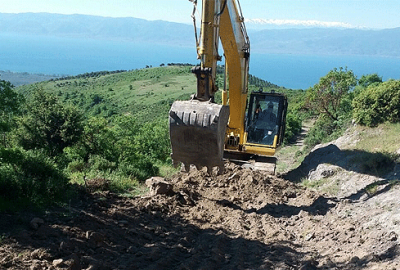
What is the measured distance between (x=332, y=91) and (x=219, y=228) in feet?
62.8

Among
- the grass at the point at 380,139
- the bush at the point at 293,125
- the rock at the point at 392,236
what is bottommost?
the bush at the point at 293,125

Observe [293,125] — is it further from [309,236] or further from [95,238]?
[95,238]

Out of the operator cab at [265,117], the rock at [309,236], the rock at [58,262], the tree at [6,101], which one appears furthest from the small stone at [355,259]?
the tree at [6,101]

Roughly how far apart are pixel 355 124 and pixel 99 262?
15460mm

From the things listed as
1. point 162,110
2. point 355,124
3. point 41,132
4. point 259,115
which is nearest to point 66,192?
point 41,132

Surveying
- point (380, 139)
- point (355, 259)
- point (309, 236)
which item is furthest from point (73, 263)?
point (380, 139)

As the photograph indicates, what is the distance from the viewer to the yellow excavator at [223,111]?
1002cm

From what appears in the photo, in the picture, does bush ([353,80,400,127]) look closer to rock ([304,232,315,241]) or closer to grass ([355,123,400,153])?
grass ([355,123,400,153])

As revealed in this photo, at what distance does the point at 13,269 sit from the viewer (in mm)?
7199

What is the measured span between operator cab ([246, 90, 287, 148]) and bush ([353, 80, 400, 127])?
4.24 m

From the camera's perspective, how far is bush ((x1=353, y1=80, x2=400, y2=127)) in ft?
59.9

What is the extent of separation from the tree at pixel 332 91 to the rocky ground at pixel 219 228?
1334 cm

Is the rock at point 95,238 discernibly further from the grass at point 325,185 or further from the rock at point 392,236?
the grass at point 325,185

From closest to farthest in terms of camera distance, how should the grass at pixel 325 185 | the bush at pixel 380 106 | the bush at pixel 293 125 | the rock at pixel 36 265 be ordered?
the rock at pixel 36 265, the grass at pixel 325 185, the bush at pixel 380 106, the bush at pixel 293 125
